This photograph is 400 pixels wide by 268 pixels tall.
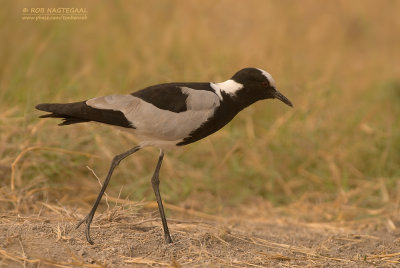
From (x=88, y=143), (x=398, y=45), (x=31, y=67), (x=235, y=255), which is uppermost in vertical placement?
(x=398, y=45)

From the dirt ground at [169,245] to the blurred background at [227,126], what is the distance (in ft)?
1.22

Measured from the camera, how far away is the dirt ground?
319cm

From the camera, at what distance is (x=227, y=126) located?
6.00 m

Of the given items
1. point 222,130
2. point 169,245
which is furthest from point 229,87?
point 222,130

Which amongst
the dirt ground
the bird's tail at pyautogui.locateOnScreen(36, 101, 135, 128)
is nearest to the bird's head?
the bird's tail at pyautogui.locateOnScreen(36, 101, 135, 128)

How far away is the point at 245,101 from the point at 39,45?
3514mm

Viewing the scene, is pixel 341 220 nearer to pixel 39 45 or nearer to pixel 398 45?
pixel 39 45

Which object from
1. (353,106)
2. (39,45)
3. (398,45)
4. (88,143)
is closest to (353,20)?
(398,45)

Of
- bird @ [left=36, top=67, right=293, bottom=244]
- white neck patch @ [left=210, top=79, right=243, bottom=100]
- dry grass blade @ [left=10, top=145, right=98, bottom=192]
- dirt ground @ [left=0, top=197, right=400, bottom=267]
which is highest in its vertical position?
white neck patch @ [left=210, top=79, right=243, bottom=100]

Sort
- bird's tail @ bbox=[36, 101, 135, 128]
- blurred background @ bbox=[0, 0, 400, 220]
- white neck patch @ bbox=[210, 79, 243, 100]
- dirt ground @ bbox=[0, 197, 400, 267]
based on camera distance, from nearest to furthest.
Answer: dirt ground @ bbox=[0, 197, 400, 267], bird's tail @ bbox=[36, 101, 135, 128], white neck patch @ bbox=[210, 79, 243, 100], blurred background @ bbox=[0, 0, 400, 220]

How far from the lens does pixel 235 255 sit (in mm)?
3461

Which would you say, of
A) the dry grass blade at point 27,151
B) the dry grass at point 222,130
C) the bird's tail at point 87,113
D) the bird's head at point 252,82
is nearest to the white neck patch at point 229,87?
the bird's head at point 252,82

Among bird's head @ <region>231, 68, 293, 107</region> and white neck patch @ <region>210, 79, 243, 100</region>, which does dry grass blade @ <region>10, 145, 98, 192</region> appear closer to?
white neck patch @ <region>210, 79, 243, 100</region>

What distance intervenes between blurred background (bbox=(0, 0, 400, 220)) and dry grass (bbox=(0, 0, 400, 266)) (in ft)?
0.05
